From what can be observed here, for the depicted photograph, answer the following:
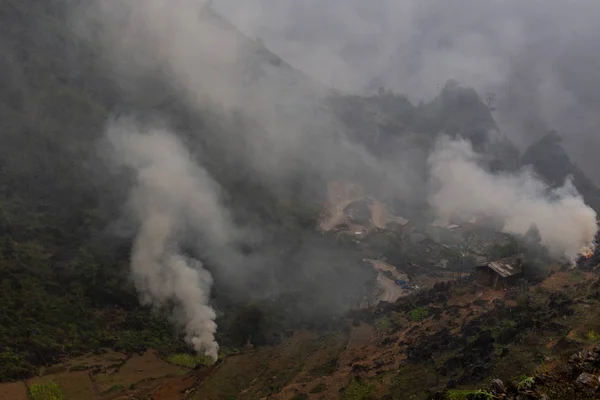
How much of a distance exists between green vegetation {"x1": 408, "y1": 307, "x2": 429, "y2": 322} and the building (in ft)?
17.6

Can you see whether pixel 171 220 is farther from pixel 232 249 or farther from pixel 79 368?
pixel 79 368

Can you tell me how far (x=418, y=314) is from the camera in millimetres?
39156

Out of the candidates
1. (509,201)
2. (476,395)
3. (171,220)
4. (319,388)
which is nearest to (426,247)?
(509,201)

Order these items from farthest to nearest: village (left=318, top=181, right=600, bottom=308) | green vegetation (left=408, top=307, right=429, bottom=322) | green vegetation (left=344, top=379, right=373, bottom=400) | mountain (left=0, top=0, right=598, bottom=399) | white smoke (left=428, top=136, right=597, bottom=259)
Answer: white smoke (left=428, top=136, right=597, bottom=259), village (left=318, top=181, right=600, bottom=308), green vegetation (left=408, top=307, right=429, bottom=322), mountain (left=0, top=0, right=598, bottom=399), green vegetation (left=344, top=379, right=373, bottom=400)

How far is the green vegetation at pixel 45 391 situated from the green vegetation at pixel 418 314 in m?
25.1

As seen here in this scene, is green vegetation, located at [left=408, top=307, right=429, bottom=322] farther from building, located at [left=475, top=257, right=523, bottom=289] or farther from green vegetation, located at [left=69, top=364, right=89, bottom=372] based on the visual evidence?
green vegetation, located at [left=69, top=364, right=89, bottom=372]

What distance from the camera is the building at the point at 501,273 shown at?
3834 cm

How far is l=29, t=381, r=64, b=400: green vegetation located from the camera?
94.8 feet

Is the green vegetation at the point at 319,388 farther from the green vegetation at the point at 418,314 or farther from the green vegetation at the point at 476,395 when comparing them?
the green vegetation at the point at 476,395

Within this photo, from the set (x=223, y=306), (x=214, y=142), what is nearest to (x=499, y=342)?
(x=223, y=306)

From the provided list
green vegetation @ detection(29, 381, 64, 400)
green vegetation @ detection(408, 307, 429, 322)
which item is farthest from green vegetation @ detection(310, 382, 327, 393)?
green vegetation @ detection(29, 381, 64, 400)

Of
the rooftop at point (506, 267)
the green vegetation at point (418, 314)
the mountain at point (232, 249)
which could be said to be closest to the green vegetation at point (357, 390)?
the mountain at point (232, 249)

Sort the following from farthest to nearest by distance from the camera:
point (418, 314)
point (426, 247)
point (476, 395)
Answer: point (426, 247) < point (418, 314) < point (476, 395)

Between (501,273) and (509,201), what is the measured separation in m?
24.7
